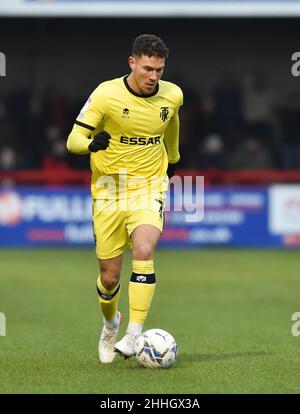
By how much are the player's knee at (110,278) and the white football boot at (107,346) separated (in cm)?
35

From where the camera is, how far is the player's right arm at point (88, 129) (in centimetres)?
752

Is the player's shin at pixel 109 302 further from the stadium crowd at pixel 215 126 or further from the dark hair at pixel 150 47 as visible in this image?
the stadium crowd at pixel 215 126

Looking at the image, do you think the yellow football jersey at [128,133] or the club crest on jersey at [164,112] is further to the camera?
the club crest on jersey at [164,112]

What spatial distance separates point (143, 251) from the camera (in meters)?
7.70

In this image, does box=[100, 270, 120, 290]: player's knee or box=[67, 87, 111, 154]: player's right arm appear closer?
box=[67, 87, 111, 154]: player's right arm

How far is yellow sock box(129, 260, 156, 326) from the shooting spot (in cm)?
770

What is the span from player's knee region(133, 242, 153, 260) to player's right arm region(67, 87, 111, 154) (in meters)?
0.79

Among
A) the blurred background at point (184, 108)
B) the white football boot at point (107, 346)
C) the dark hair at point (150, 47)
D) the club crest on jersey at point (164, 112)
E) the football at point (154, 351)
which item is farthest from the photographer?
the blurred background at point (184, 108)

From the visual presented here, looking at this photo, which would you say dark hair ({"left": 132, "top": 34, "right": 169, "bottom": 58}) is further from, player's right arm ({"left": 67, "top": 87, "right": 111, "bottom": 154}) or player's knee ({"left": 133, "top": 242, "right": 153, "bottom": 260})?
player's knee ({"left": 133, "top": 242, "right": 153, "bottom": 260})

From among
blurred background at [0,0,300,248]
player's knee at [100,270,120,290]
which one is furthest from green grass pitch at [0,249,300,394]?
blurred background at [0,0,300,248]

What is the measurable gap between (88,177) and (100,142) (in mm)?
11361

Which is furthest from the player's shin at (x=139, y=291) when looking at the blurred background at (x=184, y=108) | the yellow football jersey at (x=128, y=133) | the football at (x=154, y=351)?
the blurred background at (x=184, y=108)

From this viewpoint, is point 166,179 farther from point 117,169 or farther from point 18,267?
point 18,267

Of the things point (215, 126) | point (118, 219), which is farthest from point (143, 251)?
point (215, 126)
